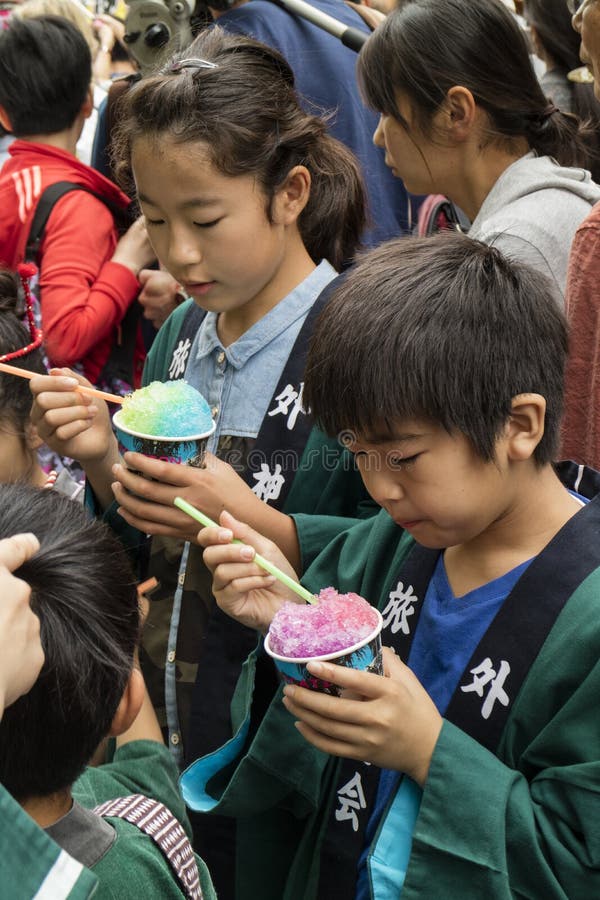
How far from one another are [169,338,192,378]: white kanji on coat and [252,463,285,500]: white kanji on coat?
Result: 41cm

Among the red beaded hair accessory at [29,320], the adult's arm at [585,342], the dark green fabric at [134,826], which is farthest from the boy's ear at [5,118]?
the dark green fabric at [134,826]

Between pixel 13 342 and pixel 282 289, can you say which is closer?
pixel 282 289

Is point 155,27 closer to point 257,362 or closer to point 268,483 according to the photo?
point 257,362

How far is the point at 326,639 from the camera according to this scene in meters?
1.61

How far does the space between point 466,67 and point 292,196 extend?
0.69 m

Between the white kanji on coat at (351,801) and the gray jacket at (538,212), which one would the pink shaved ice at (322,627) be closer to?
the white kanji on coat at (351,801)

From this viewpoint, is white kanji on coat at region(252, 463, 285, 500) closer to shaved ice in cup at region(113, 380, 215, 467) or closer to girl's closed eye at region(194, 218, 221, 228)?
shaved ice in cup at region(113, 380, 215, 467)

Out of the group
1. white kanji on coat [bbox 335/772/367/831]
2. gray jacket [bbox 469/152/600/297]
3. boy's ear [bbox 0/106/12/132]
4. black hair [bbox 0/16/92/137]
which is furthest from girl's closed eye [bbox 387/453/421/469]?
boy's ear [bbox 0/106/12/132]

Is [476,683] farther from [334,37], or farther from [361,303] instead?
[334,37]

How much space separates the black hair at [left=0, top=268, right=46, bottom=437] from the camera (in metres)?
2.66

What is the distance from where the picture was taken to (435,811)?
161 cm

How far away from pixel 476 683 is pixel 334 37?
2.64 m

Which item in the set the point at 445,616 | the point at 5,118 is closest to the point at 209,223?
the point at 445,616

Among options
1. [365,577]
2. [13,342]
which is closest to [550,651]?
[365,577]
